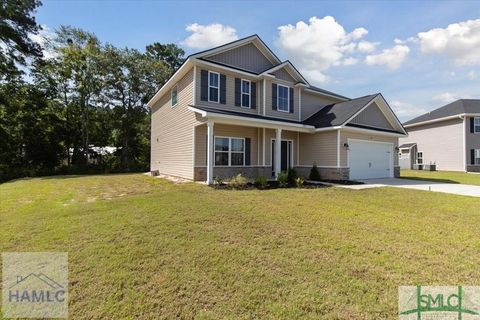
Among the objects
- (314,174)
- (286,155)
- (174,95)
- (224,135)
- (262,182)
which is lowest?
(262,182)

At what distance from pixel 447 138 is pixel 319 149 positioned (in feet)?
66.1

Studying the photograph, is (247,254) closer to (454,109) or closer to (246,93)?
(246,93)

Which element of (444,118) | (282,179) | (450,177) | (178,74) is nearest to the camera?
(282,179)

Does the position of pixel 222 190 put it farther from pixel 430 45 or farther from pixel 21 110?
pixel 21 110

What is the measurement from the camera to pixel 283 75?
15.3 m

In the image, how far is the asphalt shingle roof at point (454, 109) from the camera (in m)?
24.7

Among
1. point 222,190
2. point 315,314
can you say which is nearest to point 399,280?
point 315,314

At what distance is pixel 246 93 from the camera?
14.3 m

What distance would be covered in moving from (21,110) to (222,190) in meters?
23.2

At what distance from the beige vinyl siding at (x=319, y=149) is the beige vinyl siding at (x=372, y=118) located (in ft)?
6.11

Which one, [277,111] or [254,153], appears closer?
[254,153]

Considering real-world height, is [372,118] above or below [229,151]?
above

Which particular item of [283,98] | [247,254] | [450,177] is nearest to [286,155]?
[283,98]

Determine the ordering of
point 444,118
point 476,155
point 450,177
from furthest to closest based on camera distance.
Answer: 1. point 444,118
2. point 476,155
3. point 450,177
